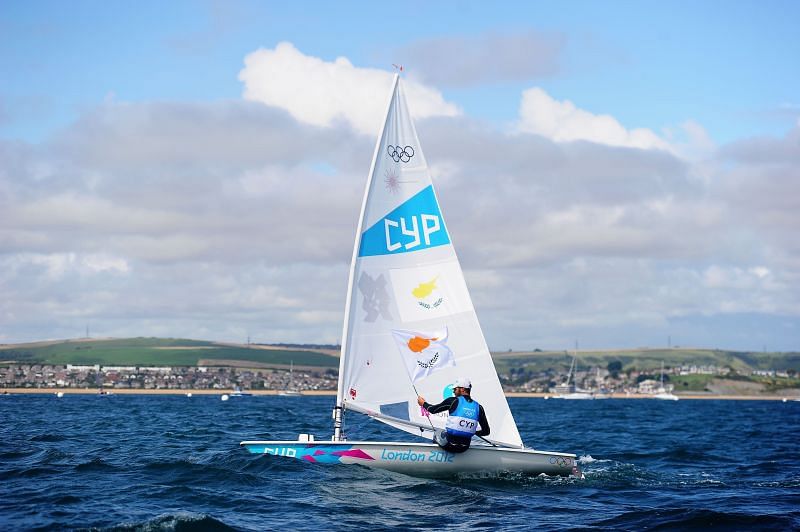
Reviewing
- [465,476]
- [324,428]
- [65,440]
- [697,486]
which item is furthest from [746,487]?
[324,428]

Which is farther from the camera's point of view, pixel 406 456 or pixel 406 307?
pixel 406 307

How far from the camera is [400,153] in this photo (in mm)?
23906

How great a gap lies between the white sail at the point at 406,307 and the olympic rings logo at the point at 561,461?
109cm

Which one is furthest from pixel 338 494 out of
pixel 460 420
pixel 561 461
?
pixel 561 461

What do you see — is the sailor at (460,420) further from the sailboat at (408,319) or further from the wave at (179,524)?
the wave at (179,524)

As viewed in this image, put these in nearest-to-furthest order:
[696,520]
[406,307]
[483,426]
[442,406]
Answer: [696,520] → [442,406] → [483,426] → [406,307]

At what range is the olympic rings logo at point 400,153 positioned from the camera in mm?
23797

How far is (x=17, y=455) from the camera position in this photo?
26.3 meters

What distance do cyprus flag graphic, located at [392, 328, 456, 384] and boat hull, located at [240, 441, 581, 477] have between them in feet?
6.92

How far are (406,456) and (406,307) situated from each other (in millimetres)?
4037

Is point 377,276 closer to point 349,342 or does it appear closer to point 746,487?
point 349,342

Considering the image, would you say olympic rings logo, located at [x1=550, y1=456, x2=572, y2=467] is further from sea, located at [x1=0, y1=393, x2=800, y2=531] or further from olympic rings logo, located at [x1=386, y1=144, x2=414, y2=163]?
olympic rings logo, located at [x1=386, y1=144, x2=414, y2=163]

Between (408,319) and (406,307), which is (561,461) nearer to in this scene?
(408,319)

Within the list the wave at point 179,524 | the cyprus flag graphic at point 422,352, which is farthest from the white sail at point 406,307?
the wave at point 179,524
